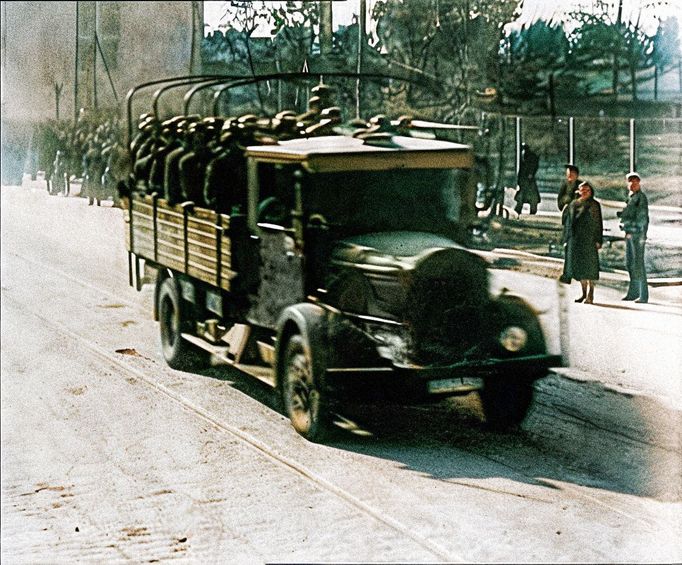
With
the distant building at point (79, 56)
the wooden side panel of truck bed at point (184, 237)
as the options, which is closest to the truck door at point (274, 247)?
the wooden side panel of truck bed at point (184, 237)

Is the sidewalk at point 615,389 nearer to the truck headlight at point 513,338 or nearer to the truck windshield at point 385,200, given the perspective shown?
the truck headlight at point 513,338

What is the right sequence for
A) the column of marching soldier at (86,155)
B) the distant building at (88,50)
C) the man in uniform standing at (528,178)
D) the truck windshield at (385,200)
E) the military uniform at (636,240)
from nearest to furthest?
the military uniform at (636,240) → the man in uniform standing at (528,178) → the truck windshield at (385,200) → the distant building at (88,50) → the column of marching soldier at (86,155)

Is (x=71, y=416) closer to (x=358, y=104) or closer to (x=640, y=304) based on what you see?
(x=358, y=104)

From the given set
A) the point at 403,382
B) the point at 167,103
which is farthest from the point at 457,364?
the point at 167,103

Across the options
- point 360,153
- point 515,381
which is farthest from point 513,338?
point 360,153

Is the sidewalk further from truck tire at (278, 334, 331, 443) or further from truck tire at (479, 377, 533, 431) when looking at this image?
truck tire at (278, 334, 331, 443)

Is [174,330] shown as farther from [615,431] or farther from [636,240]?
[636,240]

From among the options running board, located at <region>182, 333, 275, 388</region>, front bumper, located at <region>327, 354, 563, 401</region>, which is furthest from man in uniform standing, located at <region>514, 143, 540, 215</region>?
running board, located at <region>182, 333, 275, 388</region>
